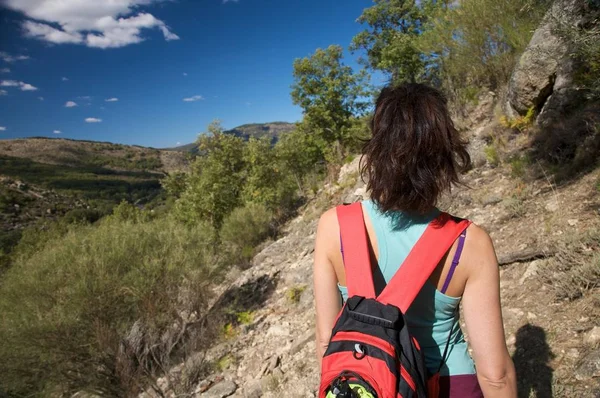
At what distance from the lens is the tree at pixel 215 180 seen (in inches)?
707

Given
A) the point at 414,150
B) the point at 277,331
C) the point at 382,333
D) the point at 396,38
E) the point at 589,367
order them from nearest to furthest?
the point at 382,333, the point at 414,150, the point at 589,367, the point at 277,331, the point at 396,38

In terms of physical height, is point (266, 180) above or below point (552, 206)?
above

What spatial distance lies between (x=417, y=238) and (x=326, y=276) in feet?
1.18

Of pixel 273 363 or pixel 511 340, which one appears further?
pixel 273 363

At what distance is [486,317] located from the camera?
1.00 m

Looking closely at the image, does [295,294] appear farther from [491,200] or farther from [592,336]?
[592,336]

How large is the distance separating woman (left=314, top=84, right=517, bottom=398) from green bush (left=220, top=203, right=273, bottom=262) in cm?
1217

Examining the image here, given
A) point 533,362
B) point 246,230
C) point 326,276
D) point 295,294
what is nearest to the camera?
point 326,276

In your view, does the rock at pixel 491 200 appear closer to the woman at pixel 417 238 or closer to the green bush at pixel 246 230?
the woman at pixel 417 238

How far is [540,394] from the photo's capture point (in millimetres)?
2189

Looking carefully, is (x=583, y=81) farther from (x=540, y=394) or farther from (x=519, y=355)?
(x=540, y=394)

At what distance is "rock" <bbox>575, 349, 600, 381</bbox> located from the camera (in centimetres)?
203

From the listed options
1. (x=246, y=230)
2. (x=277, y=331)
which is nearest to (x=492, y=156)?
(x=277, y=331)

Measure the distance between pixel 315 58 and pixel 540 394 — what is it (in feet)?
59.9
